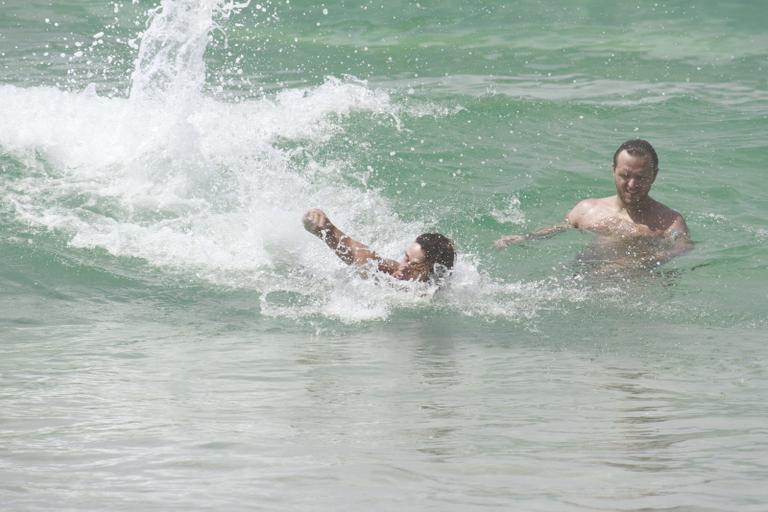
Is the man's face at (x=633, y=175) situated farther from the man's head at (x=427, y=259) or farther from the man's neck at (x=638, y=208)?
the man's head at (x=427, y=259)

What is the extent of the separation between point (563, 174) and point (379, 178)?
185 centimetres

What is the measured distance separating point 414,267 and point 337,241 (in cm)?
54

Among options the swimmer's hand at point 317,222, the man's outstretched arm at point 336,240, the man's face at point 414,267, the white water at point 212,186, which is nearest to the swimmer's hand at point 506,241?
the white water at point 212,186

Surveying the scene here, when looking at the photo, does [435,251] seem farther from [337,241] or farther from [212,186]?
[212,186]

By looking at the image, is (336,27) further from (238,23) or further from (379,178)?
(379,178)

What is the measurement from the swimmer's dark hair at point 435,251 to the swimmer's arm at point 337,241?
0.26 m

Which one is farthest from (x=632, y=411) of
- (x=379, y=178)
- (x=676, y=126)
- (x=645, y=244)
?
(x=676, y=126)

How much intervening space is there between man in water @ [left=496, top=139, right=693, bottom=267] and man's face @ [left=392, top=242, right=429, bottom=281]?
2.86 ft

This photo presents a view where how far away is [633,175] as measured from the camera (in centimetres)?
875

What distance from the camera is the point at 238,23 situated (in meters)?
19.9

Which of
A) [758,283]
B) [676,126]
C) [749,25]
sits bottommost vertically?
[758,283]

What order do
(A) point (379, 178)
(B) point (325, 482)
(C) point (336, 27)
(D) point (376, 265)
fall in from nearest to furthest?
(B) point (325, 482) < (D) point (376, 265) < (A) point (379, 178) < (C) point (336, 27)

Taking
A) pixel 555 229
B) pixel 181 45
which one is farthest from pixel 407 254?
pixel 181 45

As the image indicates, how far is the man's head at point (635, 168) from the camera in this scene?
8.60 metres
